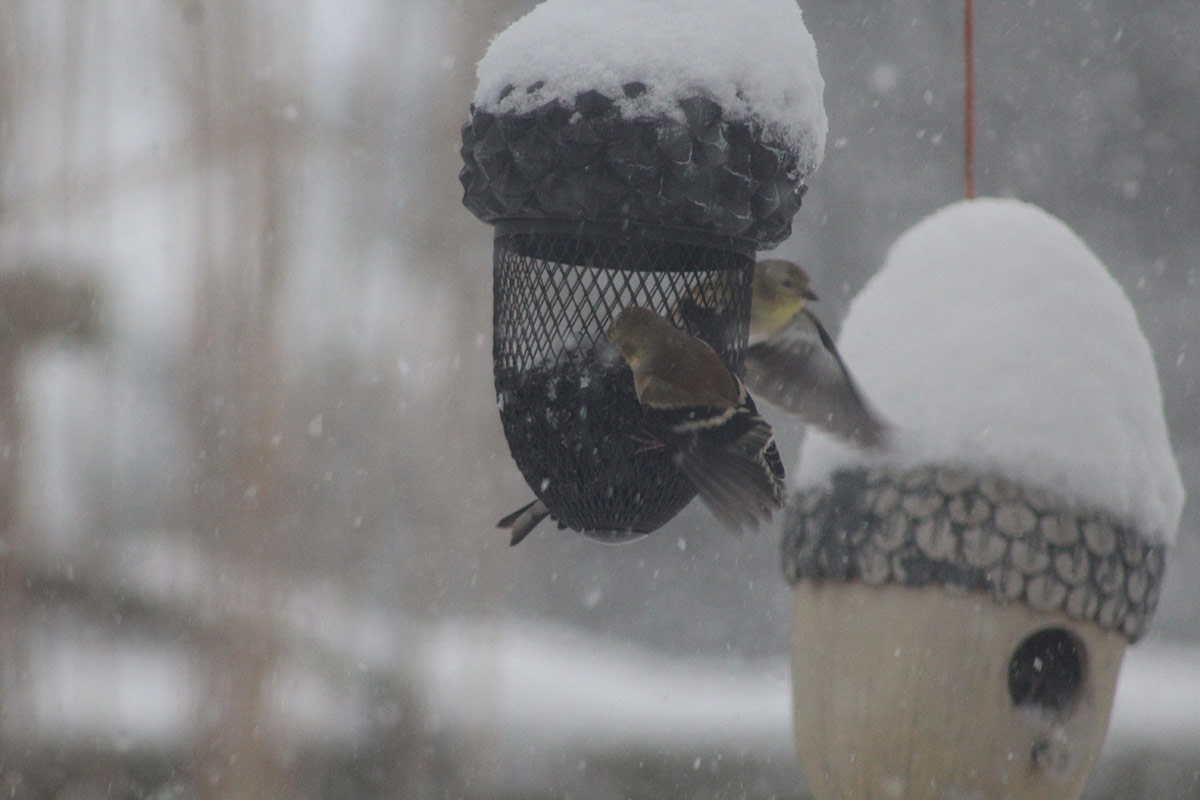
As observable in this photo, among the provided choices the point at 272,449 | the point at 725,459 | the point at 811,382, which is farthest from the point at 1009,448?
the point at 272,449

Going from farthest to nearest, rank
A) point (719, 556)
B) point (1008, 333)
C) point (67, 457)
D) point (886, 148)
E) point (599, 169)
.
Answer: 1. point (886, 148)
2. point (719, 556)
3. point (67, 457)
4. point (1008, 333)
5. point (599, 169)

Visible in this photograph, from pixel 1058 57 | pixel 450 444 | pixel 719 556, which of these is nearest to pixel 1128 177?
pixel 1058 57

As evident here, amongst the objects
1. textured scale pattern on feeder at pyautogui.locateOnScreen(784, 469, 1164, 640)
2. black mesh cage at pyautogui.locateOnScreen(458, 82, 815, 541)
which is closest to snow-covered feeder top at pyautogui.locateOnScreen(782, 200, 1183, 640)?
textured scale pattern on feeder at pyautogui.locateOnScreen(784, 469, 1164, 640)

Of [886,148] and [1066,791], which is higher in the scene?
[886,148]

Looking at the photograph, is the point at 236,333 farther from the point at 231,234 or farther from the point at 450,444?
the point at 450,444

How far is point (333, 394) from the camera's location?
116 inches

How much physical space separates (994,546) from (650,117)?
2.45 feet

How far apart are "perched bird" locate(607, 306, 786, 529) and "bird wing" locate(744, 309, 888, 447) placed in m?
0.16

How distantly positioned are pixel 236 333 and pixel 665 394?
191 centimetres

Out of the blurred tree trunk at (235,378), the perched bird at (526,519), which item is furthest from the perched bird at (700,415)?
the blurred tree trunk at (235,378)

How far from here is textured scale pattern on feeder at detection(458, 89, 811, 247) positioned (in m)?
1.11

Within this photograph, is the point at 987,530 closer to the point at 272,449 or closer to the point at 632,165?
the point at 632,165

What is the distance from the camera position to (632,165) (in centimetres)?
110

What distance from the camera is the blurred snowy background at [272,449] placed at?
2.76 meters
